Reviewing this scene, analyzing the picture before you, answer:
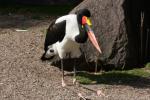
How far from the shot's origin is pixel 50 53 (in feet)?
30.7

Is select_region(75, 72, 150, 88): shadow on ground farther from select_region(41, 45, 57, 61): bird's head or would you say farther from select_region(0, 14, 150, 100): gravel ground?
select_region(41, 45, 57, 61): bird's head

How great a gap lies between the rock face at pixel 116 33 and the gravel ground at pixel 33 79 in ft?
2.99

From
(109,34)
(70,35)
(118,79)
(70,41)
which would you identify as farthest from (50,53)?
(118,79)

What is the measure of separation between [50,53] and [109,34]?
119 cm

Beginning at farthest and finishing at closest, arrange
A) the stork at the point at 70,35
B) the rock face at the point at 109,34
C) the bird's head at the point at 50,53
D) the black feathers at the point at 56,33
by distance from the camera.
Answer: the rock face at the point at 109,34 < the bird's head at the point at 50,53 < the black feathers at the point at 56,33 < the stork at the point at 70,35

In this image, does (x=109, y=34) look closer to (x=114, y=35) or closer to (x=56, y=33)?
(x=114, y=35)

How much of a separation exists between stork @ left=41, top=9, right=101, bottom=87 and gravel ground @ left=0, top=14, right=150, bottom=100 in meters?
0.36

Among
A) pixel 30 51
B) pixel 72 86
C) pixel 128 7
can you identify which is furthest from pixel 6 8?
pixel 72 86

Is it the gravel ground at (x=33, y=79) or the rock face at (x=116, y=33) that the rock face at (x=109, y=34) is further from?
the gravel ground at (x=33, y=79)

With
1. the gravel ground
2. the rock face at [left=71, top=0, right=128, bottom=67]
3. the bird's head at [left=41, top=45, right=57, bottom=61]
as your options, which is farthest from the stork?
the rock face at [left=71, top=0, right=128, bottom=67]

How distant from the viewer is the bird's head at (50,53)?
9.21m

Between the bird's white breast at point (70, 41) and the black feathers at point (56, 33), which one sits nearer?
the bird's white breast at point (70, 41)

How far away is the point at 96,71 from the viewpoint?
9836mm

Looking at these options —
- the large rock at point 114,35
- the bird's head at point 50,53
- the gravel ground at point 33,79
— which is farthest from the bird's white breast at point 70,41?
the large rock at point 114,35
